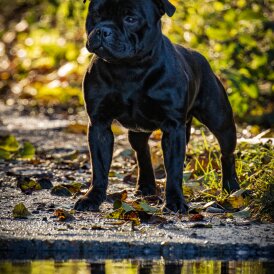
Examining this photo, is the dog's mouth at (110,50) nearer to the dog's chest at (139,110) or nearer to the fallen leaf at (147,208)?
the dog's chest at (139,110)

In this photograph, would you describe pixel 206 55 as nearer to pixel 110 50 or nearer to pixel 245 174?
pixel 245 174

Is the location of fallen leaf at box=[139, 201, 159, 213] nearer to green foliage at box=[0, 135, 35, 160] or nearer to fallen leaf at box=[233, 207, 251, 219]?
fallen leaf at box=[233, 207, 251, 219]

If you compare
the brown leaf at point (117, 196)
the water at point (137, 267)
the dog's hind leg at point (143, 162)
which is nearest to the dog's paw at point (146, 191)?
the dog's hind leg at point (143, 162)

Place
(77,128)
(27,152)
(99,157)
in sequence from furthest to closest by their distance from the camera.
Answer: (77,128) < (27,152) < (99,157)

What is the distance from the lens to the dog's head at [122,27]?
6.11 metres

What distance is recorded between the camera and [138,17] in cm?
620

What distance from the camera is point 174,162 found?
641 centimetres

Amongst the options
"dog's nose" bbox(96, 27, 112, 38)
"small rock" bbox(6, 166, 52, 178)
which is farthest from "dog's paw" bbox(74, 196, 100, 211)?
"small rock" bbox(6, 166, 52, 178)

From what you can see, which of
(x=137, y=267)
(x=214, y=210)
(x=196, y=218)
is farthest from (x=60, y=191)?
(x=137, y=267)

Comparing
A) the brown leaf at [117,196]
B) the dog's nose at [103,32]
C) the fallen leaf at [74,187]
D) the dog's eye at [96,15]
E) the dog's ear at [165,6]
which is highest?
the dog's ear at [165,6]

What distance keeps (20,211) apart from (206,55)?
4.39m

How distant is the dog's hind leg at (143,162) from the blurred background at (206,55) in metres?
2.63

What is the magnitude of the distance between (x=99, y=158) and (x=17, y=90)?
7.81 m

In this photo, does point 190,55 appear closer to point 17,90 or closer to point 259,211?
point 259,211
